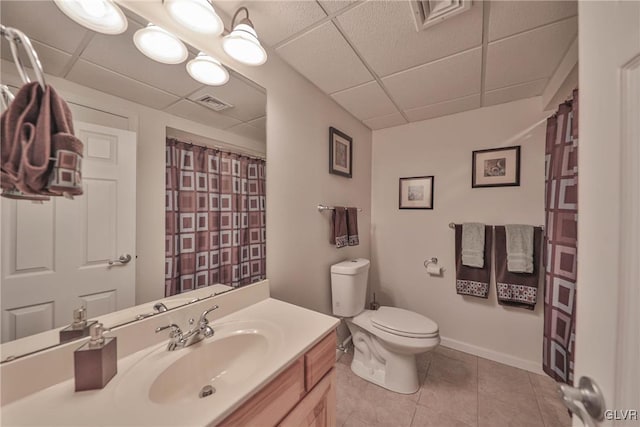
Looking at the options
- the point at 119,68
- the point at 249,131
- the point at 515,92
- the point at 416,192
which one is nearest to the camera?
the point at 119,68

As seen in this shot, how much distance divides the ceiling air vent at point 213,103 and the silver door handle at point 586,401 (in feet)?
4.84

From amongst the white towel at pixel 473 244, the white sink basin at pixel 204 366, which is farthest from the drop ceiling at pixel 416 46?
the white sink basin at pixel 204 366

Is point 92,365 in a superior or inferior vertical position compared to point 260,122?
inferior

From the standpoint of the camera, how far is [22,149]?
0.49 meters

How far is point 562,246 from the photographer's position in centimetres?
129

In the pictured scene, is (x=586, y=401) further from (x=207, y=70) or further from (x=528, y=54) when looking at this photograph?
(x=528, y=54)

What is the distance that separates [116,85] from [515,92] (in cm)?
239

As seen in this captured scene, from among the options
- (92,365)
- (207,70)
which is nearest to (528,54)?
(207,70)

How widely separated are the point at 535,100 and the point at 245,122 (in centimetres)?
217

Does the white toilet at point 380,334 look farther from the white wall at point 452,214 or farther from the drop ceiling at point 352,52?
the drop ceiling at point 352,52

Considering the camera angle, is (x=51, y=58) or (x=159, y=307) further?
(x=159, y=307)

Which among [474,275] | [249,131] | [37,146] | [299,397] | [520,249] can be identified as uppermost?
[249,131]

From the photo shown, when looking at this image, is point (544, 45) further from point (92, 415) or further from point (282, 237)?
point (92, 415)

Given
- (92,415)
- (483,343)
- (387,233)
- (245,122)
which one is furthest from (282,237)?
(483,343)
